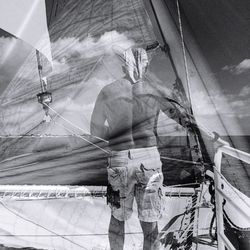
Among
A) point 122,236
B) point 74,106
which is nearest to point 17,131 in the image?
point 74,106

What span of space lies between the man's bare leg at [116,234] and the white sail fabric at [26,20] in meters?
0.78

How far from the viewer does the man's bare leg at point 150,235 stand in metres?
0.99

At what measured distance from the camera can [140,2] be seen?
113 cm

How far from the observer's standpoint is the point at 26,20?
1.00 m

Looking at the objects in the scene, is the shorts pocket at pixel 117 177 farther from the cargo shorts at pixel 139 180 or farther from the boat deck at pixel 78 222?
the boat deck at pixel 78 222

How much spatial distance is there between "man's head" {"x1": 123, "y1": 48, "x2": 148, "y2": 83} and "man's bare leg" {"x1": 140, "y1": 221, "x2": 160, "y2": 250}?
579 mm

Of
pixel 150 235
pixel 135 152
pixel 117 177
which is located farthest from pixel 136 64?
pixel 150 235

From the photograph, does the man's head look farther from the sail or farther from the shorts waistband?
the shorts waistband

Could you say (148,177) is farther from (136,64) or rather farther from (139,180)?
(136,64)

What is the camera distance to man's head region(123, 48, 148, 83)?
96 cm

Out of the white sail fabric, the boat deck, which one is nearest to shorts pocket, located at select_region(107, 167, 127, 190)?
the boat deck

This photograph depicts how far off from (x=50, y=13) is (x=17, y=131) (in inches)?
20.7

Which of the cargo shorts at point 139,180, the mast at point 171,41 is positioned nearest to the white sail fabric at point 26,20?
the mast at point 171,41

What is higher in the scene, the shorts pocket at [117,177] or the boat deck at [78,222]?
the shorts pocket at [117,177]
